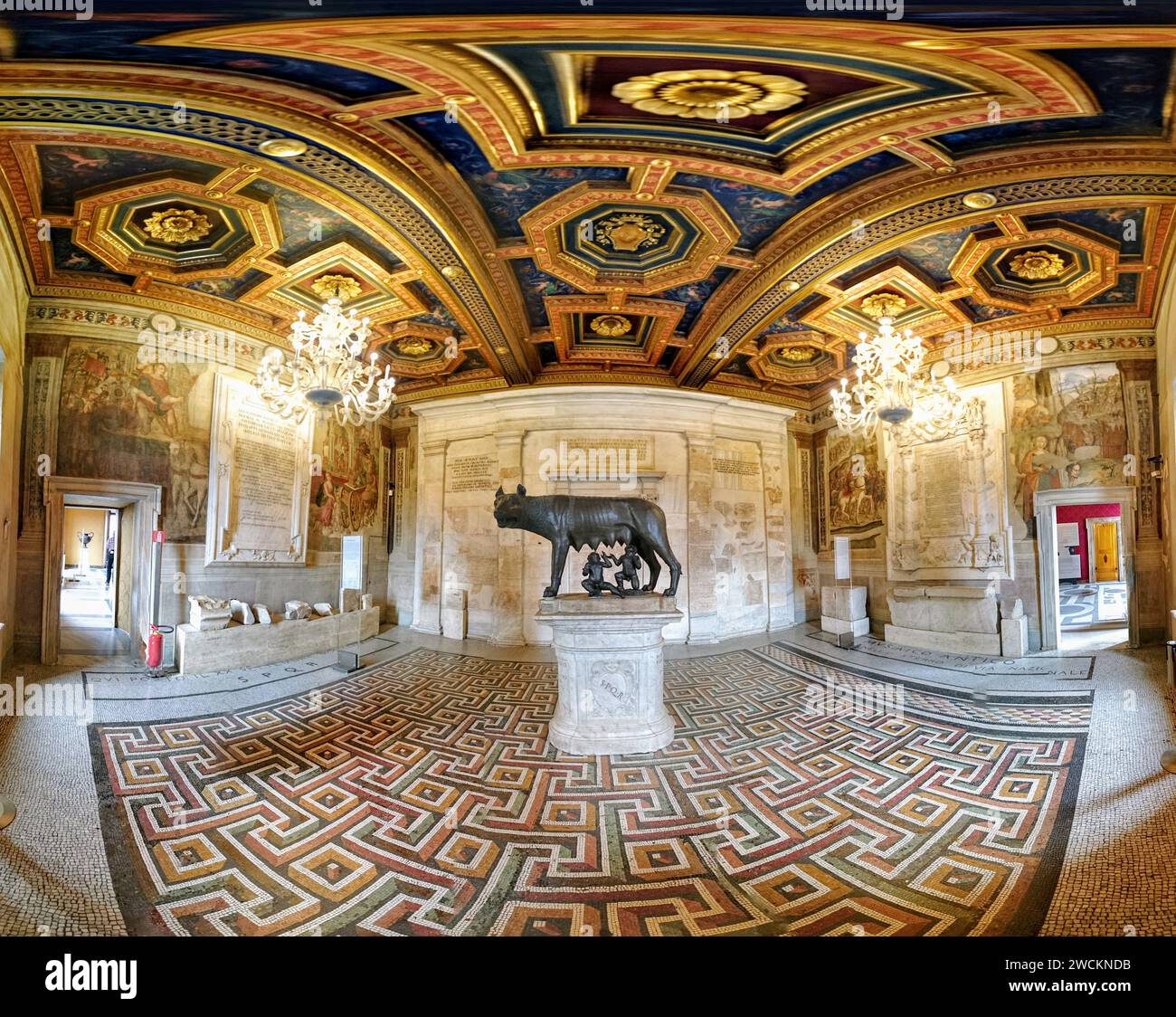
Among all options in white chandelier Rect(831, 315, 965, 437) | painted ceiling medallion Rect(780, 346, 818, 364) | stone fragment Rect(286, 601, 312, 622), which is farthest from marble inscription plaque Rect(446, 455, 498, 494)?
white chandelier Rect(831, 315, 965, 437)

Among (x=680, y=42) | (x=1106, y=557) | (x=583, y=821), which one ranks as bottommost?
(x=583, y=821)

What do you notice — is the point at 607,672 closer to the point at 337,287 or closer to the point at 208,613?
the point at 208,613

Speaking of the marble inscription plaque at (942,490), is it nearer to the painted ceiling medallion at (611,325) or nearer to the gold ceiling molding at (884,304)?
the gold ceiling molding at (884,304)

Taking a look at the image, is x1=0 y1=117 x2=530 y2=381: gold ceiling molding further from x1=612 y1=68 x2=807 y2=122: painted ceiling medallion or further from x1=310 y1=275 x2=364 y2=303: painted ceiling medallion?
x1=612 y1=68 x2=807 y2=122: painted ceiling medallion

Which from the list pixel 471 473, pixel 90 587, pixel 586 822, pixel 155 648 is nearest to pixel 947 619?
pixel 586 822

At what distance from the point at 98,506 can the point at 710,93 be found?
9914 mm

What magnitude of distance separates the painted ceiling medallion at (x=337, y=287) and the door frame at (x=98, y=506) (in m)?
3.85

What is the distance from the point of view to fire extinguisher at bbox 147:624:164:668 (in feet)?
19.9

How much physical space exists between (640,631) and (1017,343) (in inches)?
337

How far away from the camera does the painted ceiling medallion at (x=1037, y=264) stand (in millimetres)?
5914

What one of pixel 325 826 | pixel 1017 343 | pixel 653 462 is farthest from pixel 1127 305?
pixel 325 826

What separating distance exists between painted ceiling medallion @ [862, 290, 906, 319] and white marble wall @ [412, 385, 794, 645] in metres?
3.22

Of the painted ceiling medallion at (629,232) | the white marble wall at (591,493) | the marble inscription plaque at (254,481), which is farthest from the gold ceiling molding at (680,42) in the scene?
the white marble wall at (591,493)

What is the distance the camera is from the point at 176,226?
535cm
